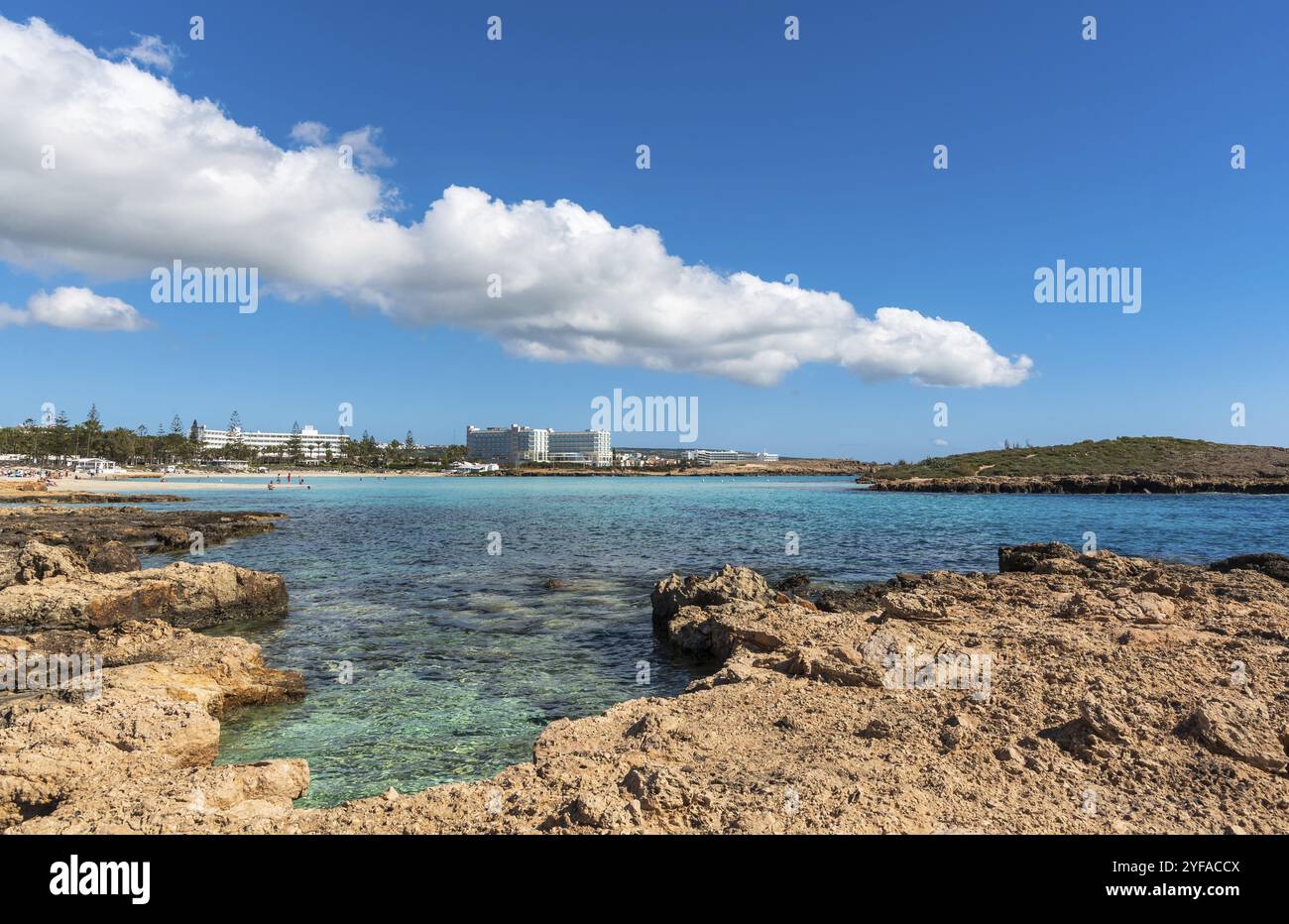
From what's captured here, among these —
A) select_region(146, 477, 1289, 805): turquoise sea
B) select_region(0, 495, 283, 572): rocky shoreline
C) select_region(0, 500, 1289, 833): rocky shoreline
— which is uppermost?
select_region(0, 500, 1289, 833): rocky shoreline

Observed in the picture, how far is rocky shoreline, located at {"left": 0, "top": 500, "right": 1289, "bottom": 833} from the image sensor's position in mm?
6164

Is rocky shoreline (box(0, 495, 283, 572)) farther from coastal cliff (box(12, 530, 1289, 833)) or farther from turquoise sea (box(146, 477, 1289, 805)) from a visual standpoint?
coastal cliff (box(12, 530, 1289, 833))

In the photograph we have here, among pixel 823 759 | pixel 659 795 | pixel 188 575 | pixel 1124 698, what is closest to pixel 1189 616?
pixel 1124 698

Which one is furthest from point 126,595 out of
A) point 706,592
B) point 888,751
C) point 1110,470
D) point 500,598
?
point 1110,470

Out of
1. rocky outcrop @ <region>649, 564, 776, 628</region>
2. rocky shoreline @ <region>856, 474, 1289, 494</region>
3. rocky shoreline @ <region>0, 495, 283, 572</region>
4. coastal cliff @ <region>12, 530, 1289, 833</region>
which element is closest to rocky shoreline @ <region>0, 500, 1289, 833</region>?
coastal cliff @ <region>12, 530, 1289, 833</region>

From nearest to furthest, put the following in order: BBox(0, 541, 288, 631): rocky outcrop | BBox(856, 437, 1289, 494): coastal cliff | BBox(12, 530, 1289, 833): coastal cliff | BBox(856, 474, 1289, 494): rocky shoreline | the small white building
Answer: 1. BBox(12, 530, 1289, 833): coastal cliff
2. BBox(0, 541, 288, 631): rocky outcrop
3. BBox(856, 474, 1289, 494): rocky shoreline
4. BBox(856, 437, 1289, 494): coastal cliff
5. the small white building

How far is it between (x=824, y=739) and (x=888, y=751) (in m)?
0.90

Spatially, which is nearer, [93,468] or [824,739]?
[824,739]

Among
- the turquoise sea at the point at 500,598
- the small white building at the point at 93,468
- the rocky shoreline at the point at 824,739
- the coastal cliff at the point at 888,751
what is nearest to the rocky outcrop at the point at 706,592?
the turquoise sea at the point at 500,598

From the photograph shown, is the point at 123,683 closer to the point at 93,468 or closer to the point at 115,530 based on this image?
the point at 115,530

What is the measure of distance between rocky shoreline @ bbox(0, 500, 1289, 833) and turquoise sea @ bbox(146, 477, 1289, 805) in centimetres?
161

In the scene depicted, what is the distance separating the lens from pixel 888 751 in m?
7.78

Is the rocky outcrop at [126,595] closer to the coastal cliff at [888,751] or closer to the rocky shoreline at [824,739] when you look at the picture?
the rocky shoreline at [824,739]

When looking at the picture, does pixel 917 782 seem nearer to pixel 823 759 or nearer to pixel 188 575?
pixel 823 759
